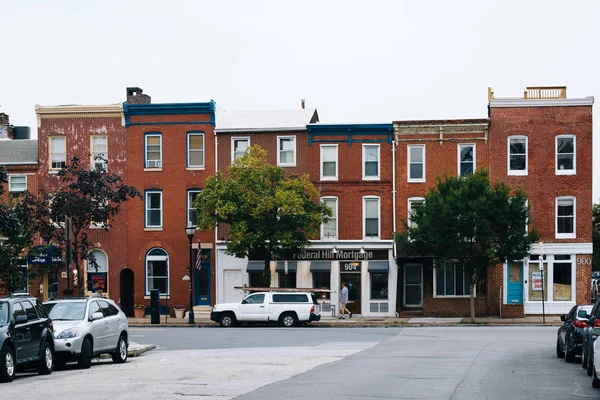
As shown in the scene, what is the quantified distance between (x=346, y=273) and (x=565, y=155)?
12.6m

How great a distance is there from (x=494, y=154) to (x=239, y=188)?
13164 millimetres

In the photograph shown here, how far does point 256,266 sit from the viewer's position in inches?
2003

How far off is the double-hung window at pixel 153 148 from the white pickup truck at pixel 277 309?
11925mm

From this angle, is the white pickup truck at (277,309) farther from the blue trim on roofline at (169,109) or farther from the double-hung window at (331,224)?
the blue trim on roofline at (169,109)

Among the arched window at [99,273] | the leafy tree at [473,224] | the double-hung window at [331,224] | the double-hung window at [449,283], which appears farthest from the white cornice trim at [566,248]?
the arched window at [99,273]

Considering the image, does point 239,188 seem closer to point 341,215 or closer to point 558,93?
point 341,215

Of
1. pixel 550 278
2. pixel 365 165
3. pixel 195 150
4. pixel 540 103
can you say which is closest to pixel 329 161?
pixel 365 165

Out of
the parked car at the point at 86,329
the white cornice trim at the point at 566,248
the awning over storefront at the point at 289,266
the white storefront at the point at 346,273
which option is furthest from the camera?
the awning over storefront at the point at 289,266

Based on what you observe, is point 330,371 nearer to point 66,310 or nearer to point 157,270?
point 66,310

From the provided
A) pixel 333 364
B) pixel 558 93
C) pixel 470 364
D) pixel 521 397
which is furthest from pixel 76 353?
pixel 558 93

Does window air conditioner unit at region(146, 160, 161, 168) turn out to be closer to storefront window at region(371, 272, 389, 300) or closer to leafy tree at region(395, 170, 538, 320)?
storefront window at region(371, 272, 389, 300)

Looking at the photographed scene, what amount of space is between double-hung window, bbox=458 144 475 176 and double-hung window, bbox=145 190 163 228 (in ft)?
52.4

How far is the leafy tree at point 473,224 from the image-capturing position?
145ft

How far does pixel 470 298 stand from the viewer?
45688 mm
